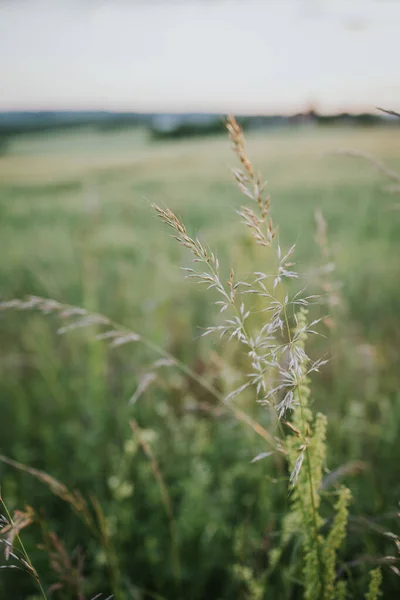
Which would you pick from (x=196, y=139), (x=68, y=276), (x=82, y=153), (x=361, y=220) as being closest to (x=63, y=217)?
(x=82, y=153)

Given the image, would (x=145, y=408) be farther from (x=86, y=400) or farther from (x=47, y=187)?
(x=47, y=187)

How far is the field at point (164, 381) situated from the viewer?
5.41ft

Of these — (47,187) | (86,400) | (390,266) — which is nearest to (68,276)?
(47,187)

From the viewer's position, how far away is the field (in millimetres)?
1650

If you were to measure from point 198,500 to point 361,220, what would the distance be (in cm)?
389

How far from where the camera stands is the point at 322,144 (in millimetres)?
6477

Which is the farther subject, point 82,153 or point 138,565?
point 82,153

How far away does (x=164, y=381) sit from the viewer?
236 centimetres

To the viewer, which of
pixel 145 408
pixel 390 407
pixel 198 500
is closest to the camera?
pixel 198 500

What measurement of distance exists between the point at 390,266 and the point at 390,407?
7.55 feet

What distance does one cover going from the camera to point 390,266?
4.34m

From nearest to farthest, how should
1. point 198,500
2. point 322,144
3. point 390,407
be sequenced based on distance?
point 198,500
point 390,407
point 322,144

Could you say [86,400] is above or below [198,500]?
below

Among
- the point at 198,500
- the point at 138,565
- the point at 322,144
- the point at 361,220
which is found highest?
the point at 322,144
